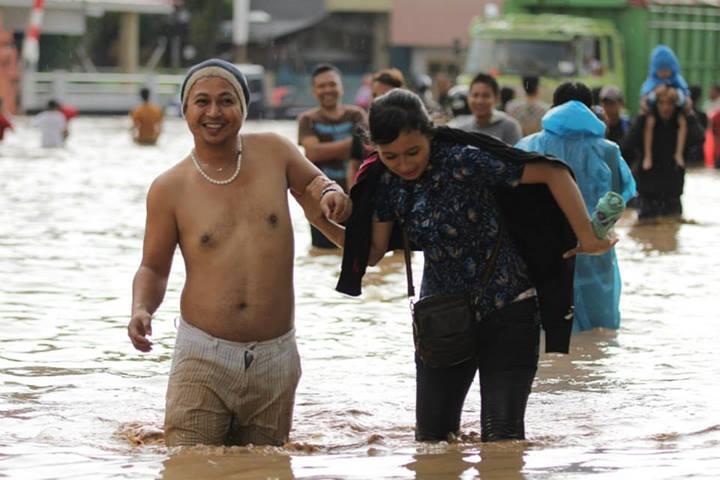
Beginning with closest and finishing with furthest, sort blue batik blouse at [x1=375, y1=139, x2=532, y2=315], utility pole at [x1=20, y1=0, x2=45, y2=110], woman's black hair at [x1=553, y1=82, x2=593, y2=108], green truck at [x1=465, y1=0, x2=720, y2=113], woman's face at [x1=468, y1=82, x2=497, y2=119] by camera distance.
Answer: blue batik blouse at [x1=375, y1=139, x2=532, y2=315] → woman's black hair at [x1=553, y1=82, x2=593, y2=108] → woman's face at [x1=468, y1=82, x2=497, y2=119] → green truck at [x1=465, y1=0, x2=720, y2=113] → utility pole at [x1=20, y1=0, x2=45, y2=110]

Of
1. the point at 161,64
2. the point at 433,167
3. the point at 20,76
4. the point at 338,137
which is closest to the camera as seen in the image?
the point at 433,167

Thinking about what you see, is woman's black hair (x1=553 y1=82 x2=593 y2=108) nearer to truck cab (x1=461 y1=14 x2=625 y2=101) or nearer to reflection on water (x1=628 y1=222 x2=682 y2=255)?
reflection on water (x1=628 y1=222 x2=682 y2=255)

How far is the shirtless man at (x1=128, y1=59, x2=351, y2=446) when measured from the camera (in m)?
6.05

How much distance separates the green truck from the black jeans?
808 inches

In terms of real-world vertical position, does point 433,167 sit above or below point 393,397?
above

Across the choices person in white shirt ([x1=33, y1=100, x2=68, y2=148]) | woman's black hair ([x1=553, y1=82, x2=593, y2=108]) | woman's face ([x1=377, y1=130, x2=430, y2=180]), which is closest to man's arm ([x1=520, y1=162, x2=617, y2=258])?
woman's face ([x1=377, y1=130, x2=430, y2=180])

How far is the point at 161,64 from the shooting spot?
240 feet

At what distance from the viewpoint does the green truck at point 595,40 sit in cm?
2745

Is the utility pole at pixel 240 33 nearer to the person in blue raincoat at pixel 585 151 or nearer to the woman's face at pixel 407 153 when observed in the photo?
the person in blue raincoat at pixel 585 151

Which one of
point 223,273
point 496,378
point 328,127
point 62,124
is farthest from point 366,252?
point 62,124

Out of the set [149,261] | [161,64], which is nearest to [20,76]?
[161,64]

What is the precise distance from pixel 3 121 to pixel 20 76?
22.3m

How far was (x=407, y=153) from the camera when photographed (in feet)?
19.1

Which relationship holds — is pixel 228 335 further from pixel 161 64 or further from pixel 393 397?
pixel 161 64
